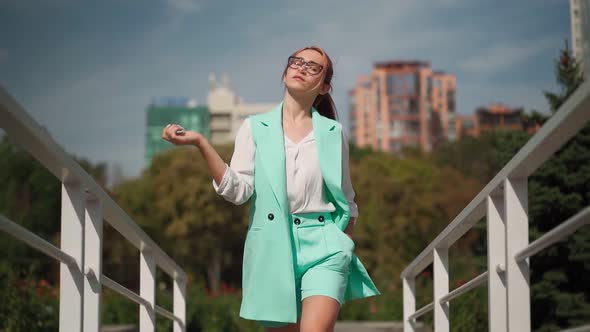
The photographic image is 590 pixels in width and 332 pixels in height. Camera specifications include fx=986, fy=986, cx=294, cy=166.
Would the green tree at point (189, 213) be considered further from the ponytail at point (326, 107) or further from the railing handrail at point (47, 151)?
the railing handrail at point (47, 151)

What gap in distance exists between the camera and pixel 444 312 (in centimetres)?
490

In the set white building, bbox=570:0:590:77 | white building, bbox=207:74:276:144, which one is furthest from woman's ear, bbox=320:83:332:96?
white building, bbox=207:74:276:144

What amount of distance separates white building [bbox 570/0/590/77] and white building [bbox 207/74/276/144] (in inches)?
4329

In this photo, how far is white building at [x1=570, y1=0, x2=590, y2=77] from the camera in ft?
22.1

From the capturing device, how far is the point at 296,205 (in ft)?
13.4

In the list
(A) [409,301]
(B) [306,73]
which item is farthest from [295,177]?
(A) [409,301]

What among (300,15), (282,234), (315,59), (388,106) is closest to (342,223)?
(282,234)

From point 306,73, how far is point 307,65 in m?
0.04

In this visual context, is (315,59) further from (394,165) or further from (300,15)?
(300,15)

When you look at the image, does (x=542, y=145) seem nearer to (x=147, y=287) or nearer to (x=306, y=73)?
(x=306, y=73)

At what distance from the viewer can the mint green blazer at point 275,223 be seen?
157 inches

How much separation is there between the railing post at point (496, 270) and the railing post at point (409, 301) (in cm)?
260

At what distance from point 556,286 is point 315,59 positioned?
16.9ft

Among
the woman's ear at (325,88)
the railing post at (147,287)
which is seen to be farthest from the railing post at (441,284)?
the railing post at (147,287)
